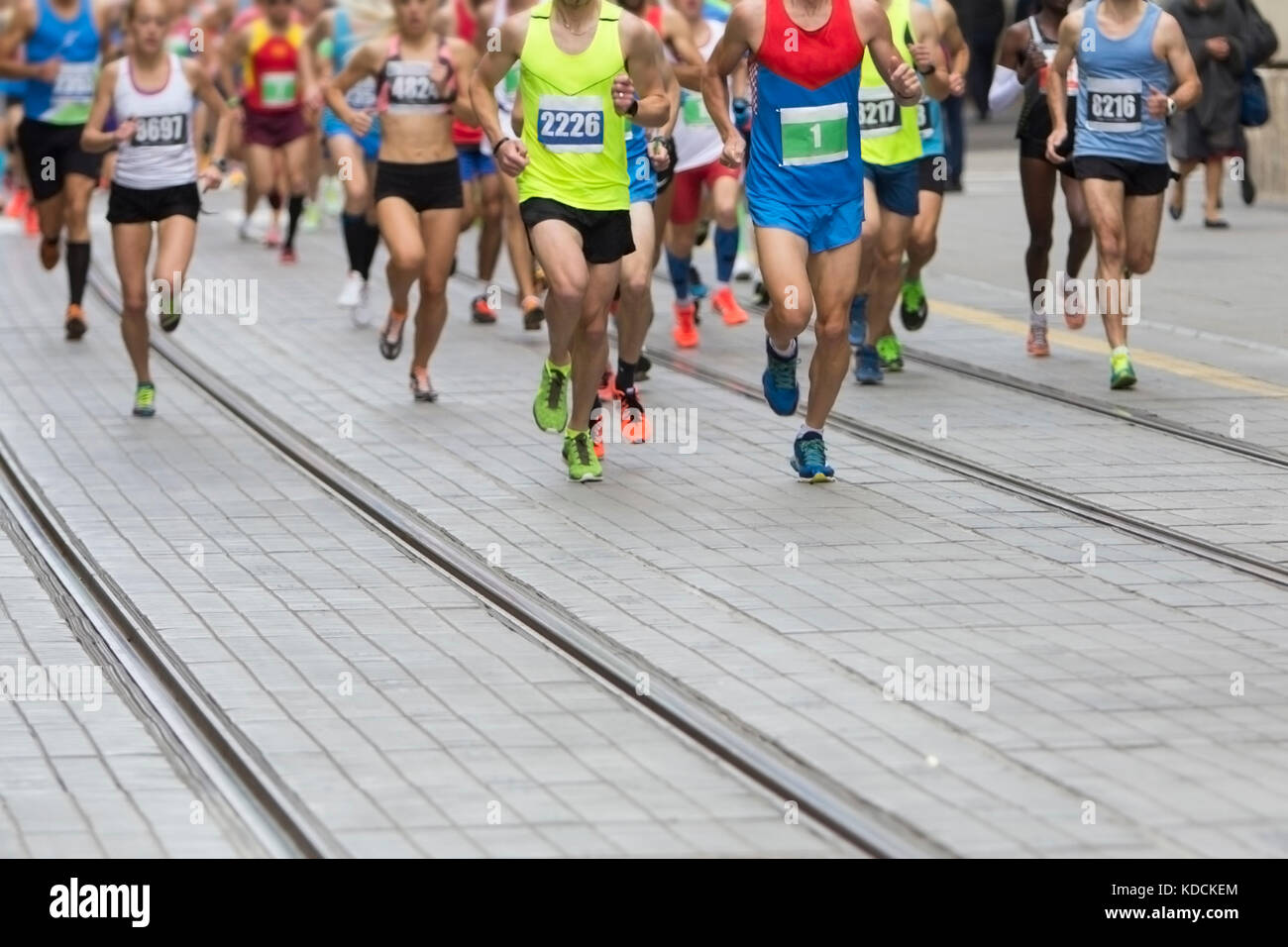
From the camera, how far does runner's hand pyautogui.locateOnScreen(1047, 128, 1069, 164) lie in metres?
14.1

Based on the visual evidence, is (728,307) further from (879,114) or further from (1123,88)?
(1123,88)

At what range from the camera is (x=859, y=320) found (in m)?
14.6

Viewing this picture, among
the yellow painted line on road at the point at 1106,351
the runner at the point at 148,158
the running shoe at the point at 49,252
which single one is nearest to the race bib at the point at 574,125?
the runner at the point at 148,158

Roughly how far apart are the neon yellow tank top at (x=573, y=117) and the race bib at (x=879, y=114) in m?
2.33

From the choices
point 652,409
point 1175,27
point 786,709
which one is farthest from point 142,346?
point 786,709

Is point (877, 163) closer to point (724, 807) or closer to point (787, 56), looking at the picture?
point (787, 56)

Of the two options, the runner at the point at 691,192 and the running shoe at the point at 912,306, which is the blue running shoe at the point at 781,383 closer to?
the running shoe at the point at 912,306

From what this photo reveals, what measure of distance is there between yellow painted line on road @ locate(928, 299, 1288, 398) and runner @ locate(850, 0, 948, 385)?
177 centimetres

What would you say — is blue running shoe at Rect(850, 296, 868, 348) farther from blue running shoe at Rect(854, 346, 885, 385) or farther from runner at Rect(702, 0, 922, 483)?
runner at Rect(702, 0, 922, 483)

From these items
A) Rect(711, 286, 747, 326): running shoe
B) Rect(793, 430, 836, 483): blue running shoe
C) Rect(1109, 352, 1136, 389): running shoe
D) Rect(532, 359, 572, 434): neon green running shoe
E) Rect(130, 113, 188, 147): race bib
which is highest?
Rect(130, 113, 188, 147): race bib

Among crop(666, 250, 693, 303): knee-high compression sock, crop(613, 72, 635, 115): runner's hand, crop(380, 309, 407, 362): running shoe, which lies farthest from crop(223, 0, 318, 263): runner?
crop(613, 72, 635, 115): runner's hand

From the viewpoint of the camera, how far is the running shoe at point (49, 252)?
703 inches

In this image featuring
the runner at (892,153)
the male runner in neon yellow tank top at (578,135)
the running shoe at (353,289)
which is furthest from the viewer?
the running shoe at (353,289)
